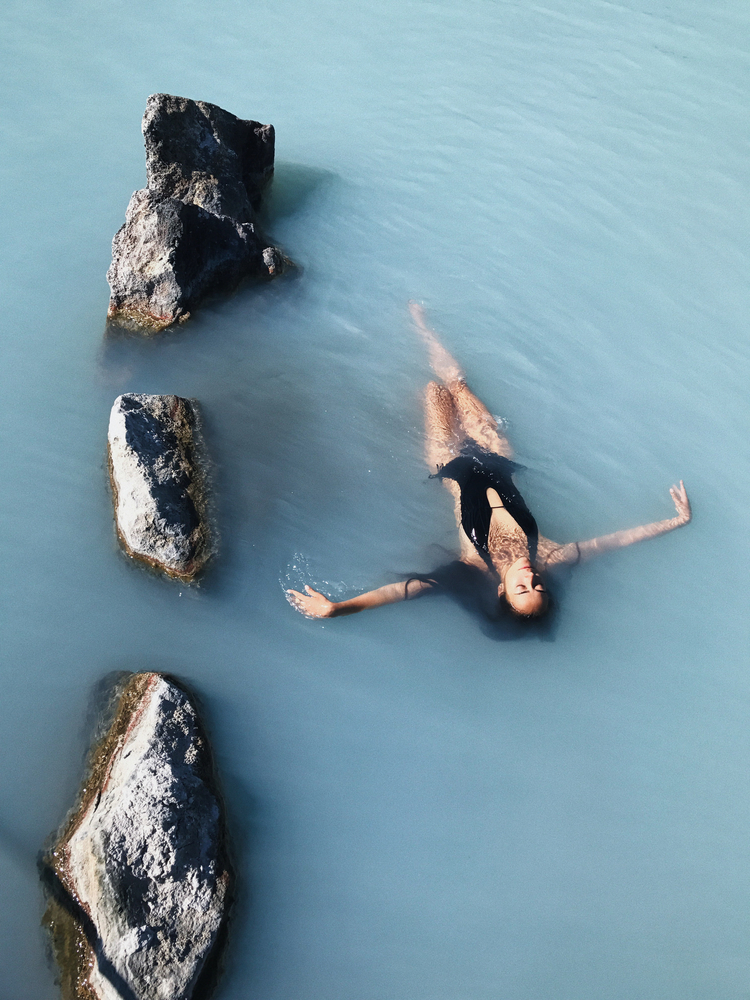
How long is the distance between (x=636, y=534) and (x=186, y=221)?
14.3 feet

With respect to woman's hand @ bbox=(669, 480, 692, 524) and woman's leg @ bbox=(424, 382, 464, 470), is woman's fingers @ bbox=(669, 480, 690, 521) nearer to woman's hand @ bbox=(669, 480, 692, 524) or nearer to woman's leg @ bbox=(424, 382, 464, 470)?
woman's hand @ bbox=(669, 480, 692, 524)

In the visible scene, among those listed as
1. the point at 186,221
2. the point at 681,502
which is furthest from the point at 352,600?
the point at 186,221

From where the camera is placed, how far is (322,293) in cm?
716

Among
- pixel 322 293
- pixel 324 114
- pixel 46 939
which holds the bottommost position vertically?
pixel 46 939

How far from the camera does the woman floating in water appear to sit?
5254mm

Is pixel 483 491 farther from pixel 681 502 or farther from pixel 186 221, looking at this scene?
pixel 186 221

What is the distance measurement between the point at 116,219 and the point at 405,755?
5.61 metres

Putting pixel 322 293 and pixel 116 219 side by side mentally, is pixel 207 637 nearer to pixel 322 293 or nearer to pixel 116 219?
pixel 322 293

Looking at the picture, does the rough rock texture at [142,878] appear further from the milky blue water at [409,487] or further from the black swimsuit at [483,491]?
the black swimsuit at [483,491]

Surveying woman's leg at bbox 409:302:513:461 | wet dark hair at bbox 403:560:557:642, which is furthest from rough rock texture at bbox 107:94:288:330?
wet dark hair at bbox 403:560:557:642

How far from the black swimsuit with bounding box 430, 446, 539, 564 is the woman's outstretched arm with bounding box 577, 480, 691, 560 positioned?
1.26ft

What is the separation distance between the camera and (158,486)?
17.3ft

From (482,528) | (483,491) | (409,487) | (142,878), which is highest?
(483,491)

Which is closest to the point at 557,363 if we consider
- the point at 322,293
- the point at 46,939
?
the point at 322,293
